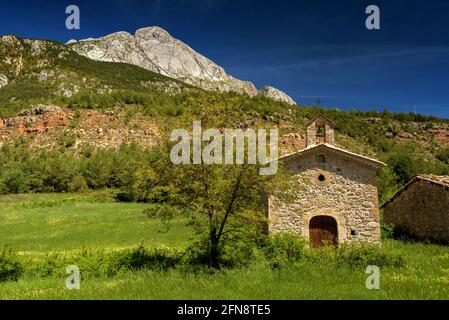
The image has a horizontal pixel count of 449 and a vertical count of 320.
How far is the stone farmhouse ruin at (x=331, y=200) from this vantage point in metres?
21.4

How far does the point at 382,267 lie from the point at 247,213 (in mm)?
5939

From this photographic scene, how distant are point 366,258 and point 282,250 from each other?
3303 millimetres

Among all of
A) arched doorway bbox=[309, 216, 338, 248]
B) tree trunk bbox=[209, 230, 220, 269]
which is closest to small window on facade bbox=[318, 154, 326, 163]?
arched doorway bbox=[309, 216, 338, 248]

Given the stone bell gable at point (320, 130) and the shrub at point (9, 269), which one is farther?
the stone bell gable at point (320, 130)

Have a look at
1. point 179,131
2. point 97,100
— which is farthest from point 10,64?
point 179,131

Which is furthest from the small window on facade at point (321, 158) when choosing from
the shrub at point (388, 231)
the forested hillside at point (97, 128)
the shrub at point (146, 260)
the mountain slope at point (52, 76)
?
the mountain slope at point (52, 76)

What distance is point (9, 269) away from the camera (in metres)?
15.7

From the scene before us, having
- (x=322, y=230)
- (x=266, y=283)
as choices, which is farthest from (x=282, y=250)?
(x=322, y=230)

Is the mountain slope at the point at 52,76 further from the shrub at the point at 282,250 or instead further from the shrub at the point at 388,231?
the shrub at the point at 282,250

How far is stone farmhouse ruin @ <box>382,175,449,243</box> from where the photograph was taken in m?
23.3

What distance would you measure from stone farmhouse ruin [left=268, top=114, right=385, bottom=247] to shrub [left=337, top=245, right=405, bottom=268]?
15.7ft

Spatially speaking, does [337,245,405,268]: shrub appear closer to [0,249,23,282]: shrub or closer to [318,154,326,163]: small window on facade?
[318,154,326,163]: small window on facade

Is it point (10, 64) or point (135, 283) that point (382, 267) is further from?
point (10, 64)

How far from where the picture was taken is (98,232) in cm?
3095
